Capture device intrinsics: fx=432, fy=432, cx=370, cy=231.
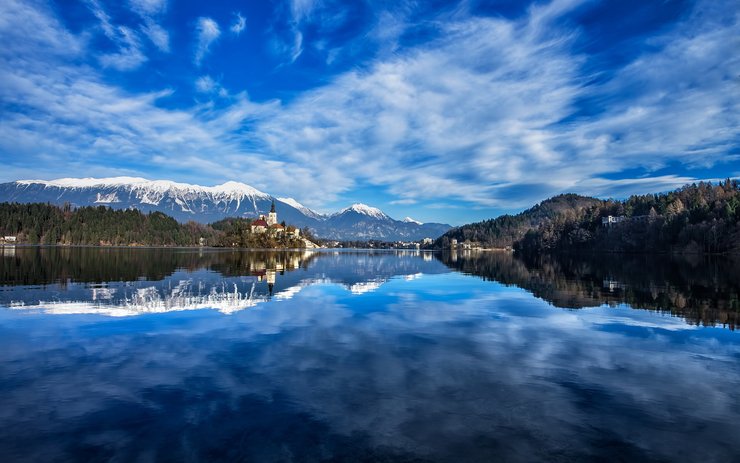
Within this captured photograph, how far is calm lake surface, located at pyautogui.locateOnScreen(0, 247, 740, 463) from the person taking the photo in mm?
9180

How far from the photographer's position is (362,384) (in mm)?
13180

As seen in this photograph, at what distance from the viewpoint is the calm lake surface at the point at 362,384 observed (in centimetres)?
918

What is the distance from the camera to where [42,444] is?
9031mm

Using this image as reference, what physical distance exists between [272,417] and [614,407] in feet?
29.8

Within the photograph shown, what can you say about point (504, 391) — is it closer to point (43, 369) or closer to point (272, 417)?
point (272, 417)

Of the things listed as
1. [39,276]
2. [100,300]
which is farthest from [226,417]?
[39,276]

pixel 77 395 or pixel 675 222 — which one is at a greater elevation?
pixel 675 222

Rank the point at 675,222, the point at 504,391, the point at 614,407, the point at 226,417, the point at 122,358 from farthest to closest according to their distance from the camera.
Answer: the point at 675,222
the point at 122,358
the point at 504,391
the point at 614,407
the point at 226,417

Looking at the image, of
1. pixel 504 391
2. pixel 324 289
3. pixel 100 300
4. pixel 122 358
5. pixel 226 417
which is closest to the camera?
pixel 226 417

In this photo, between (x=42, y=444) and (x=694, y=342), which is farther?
(x=694, y=342)

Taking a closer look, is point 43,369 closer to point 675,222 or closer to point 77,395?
point 77,395

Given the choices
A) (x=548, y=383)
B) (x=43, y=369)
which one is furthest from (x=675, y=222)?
(x=43, y=369)

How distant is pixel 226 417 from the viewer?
412 inches

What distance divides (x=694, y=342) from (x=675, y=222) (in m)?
164
